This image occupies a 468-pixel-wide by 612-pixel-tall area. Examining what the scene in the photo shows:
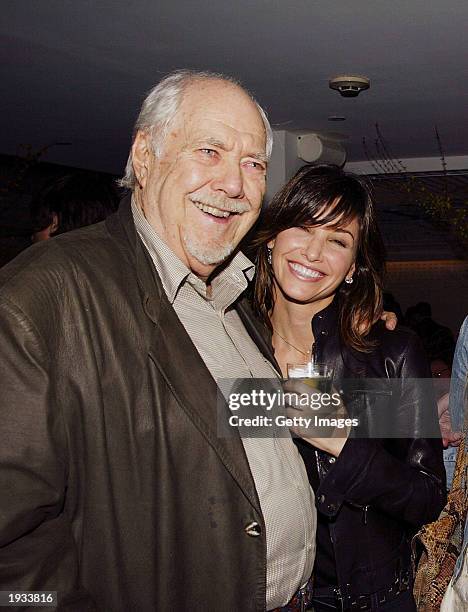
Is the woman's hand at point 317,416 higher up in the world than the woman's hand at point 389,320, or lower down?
lower down

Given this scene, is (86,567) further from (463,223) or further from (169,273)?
Answer: (463,223)

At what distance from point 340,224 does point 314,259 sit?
137 mm

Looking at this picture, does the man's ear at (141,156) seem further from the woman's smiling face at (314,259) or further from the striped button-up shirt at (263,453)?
the woman's smiling face at (314,259)

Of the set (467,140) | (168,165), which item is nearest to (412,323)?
(467,140)

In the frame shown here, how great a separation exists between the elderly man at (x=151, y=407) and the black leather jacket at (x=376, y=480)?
6.2 inches

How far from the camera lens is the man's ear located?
5.59 feet

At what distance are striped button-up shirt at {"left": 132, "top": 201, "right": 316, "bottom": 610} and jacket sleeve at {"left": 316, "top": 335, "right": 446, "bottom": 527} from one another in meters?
0.08

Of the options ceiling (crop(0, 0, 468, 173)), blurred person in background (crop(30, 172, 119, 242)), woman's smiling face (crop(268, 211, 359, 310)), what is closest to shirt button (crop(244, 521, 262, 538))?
woman's smiling face (crop(268, 211, 359, 310))

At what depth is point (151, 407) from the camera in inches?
56.1

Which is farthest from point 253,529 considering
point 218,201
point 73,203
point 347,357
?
point 73,203

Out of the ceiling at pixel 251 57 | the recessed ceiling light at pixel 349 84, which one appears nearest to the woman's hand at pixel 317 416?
the ceiling at pixel 251 57

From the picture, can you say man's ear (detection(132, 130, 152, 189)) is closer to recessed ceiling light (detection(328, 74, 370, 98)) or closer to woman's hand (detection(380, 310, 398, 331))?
woman's hand (detection(380, 310, 398, 331))

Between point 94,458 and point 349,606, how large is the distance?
101 cm

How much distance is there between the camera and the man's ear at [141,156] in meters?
1.70
